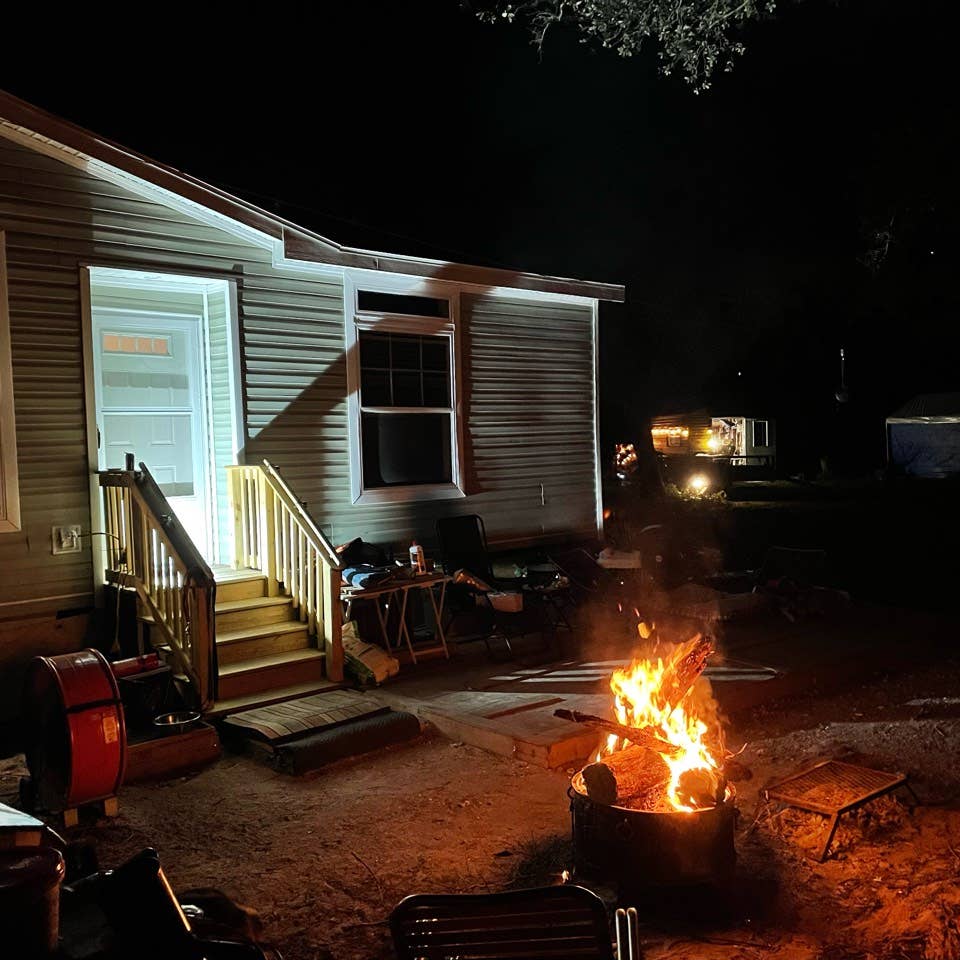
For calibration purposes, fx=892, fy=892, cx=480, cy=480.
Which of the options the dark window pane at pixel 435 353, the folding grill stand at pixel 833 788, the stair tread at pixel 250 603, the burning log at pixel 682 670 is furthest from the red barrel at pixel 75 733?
the dark window pane at pixel 435 353

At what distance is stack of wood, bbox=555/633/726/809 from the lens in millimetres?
4332

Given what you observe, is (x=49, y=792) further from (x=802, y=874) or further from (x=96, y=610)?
(x=802, y=874)

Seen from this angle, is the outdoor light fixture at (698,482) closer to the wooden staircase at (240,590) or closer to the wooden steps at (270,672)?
the wooden staircase at (240,590)

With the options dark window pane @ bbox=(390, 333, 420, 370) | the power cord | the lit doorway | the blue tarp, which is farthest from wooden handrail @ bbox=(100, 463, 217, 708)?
the blue tarp


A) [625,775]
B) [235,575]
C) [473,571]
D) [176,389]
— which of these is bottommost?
[625,775]

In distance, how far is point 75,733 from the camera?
202 inches

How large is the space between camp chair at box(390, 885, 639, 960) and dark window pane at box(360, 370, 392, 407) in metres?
6.78

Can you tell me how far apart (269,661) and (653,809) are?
4.17m

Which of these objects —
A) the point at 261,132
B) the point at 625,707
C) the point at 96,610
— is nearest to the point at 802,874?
the point at 625,707

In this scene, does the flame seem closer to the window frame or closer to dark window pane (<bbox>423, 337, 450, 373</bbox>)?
dark window pane (<bbox>423, 337, 450, 373</bbox>)

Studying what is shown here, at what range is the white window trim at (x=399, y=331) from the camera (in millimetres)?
9320

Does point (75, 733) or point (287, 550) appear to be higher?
point (287, 550)

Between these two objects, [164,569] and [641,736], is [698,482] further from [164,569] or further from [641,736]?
[641,736]

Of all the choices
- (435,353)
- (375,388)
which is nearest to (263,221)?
(375,388)
